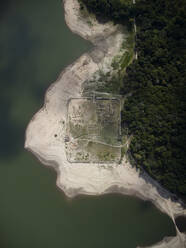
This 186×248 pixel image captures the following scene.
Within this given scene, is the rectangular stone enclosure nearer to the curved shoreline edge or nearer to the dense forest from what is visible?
the curved shoreline edge

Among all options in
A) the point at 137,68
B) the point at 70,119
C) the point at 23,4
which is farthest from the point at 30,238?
the point at 23,4

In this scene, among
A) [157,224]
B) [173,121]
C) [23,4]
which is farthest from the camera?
[23,4]

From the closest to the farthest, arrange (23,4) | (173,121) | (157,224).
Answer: (173,121), (157,224), (23,4)

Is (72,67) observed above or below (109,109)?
above

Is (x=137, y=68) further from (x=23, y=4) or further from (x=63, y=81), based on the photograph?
(x=23, y=4)

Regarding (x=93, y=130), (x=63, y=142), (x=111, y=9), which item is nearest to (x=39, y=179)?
(x=63, y=142)

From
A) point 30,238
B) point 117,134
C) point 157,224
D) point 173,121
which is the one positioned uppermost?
point 173,121
